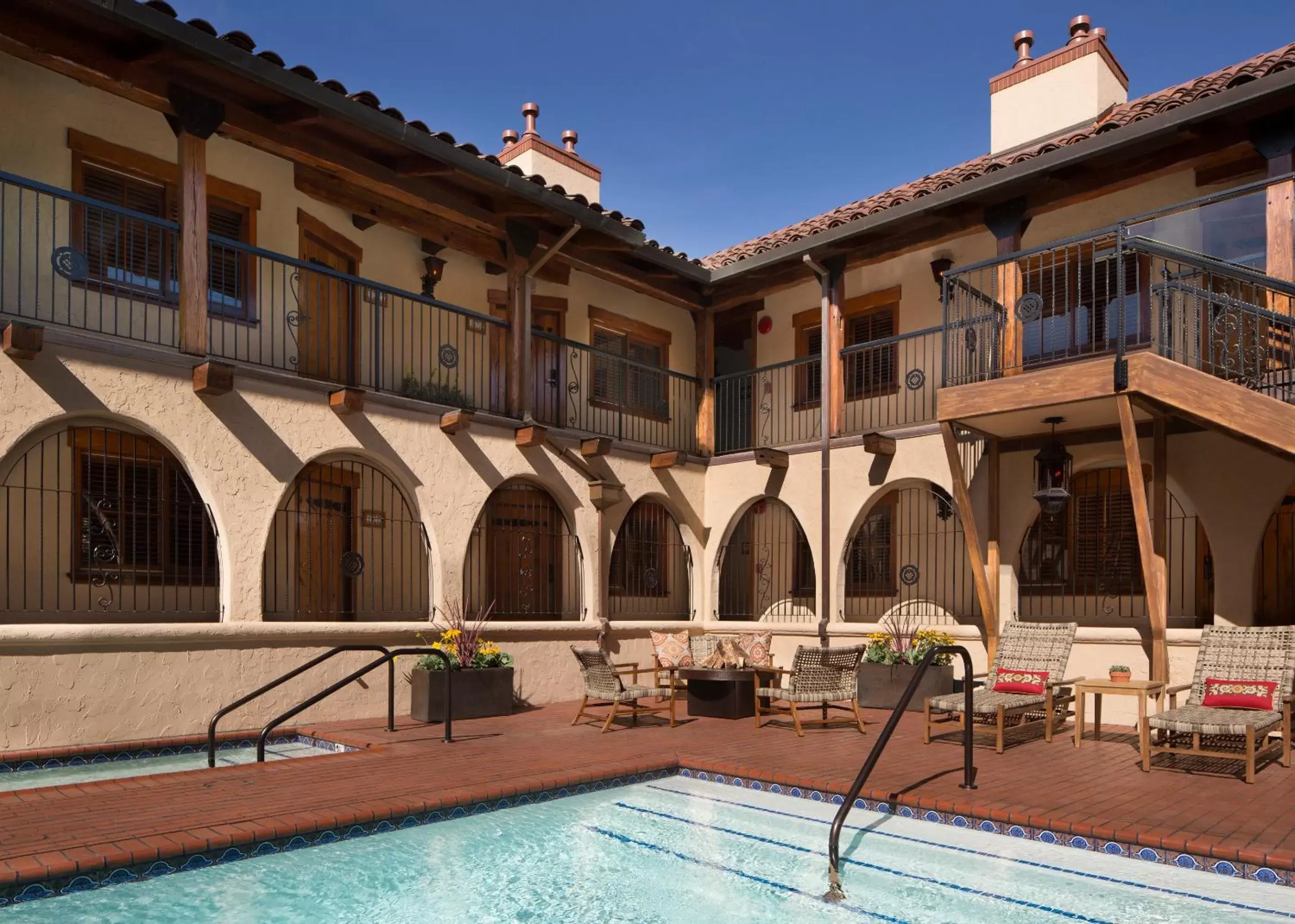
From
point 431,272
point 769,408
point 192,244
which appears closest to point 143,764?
point 192,244

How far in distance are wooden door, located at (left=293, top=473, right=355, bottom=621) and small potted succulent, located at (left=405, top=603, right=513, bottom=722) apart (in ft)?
7.32

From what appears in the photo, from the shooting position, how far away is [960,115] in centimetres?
1672

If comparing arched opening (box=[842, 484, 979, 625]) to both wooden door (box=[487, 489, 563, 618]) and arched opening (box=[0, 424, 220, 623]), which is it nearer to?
wooden door (box=[487, 489, 563, 618])

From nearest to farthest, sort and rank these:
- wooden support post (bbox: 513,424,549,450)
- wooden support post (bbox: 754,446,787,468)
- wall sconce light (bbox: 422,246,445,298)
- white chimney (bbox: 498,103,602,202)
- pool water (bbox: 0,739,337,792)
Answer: pool water (bbox: 0,739,337,792)
wooden support post (bbox: 513,424,549,450)
wooden support post (bbox: 754,446,787,468)
wall sconce light (bbox: 422,246,445,298)
white chimney (bbox: 498,103,602,202)

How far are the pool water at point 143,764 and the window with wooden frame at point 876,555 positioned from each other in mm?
7908

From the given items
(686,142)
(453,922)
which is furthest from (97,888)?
(686,142)

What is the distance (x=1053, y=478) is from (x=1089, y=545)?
281 centimetres

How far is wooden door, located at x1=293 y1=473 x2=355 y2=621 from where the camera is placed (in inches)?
468

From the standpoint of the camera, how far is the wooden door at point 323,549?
1190 centimetres

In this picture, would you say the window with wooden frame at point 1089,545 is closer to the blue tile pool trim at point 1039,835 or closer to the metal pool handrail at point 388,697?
the blue tile pool trim at point 1039,835

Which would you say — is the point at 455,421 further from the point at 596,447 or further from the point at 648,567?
the point at 648,567

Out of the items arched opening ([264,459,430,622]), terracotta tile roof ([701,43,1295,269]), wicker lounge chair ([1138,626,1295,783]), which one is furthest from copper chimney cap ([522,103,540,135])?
wicker lounge chair ([1138,626,1295,783])

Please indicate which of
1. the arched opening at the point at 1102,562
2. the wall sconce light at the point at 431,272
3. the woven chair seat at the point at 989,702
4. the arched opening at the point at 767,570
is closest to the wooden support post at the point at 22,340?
the wall sconce light at the point at 431,272

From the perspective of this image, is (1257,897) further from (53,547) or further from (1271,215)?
(53,547)
